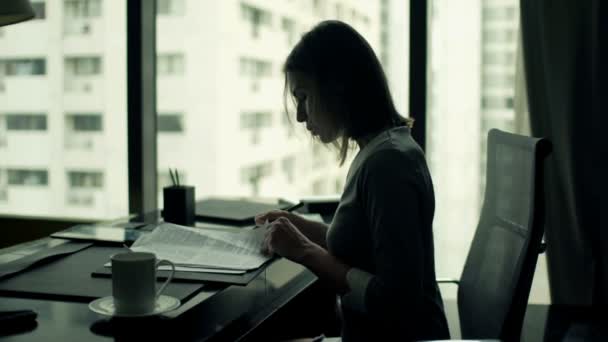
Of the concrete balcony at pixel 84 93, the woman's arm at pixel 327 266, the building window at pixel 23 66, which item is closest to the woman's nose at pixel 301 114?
the woman's arm at pixel 327 266

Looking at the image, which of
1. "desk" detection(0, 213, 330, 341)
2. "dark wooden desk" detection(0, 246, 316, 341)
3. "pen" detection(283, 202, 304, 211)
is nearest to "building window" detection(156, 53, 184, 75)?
"pen" detection(283, 202, 304, 211)

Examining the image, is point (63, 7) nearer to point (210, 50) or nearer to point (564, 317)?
point (210, 50)

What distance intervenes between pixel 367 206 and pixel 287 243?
167 millimetres

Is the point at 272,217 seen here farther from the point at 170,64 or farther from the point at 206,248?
the point at 170,64

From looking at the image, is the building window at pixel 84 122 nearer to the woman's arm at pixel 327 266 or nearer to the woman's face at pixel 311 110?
the woman's face at pixel 311 110

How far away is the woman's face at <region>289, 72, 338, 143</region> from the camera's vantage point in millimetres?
1371

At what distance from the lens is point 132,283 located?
96cm

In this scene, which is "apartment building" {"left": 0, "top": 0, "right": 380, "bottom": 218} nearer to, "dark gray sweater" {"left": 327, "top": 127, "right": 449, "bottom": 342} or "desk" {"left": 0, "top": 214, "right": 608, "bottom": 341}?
"desk" {"left": 0, "top": 214, "right": 608, "bottom": 341}

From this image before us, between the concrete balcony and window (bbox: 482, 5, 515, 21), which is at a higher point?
window (bbox: 482, 5, 515, 21)

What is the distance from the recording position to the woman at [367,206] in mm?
1139

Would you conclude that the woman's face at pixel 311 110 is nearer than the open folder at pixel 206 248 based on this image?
No

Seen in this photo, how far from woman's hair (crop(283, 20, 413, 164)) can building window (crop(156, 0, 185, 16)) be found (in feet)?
5.28

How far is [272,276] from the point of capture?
55.0 inches

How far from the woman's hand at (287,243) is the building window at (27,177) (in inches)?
80.8
